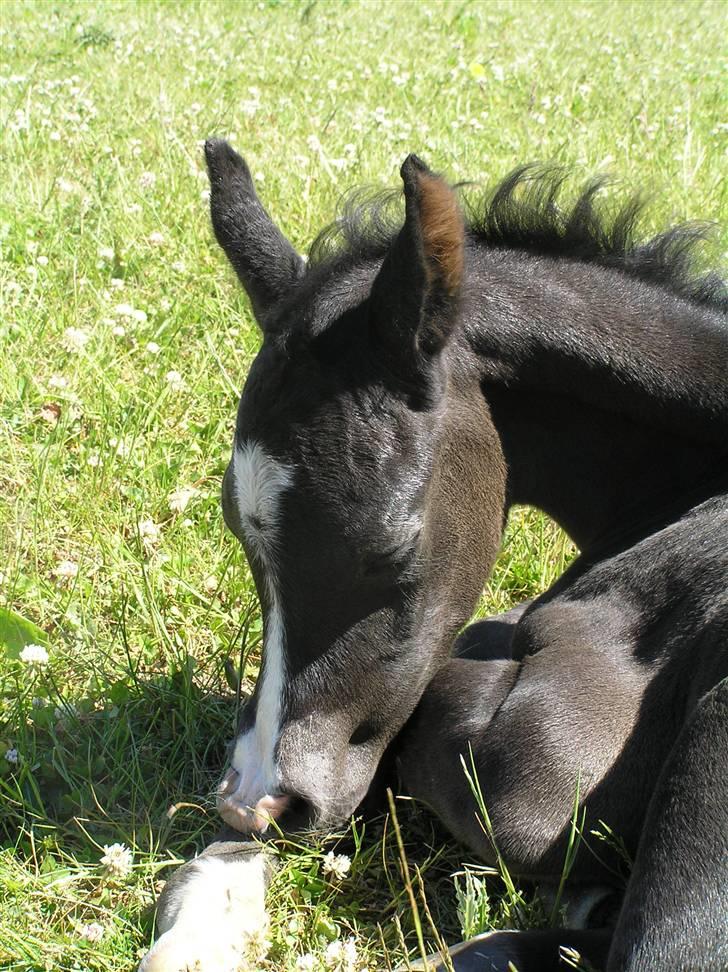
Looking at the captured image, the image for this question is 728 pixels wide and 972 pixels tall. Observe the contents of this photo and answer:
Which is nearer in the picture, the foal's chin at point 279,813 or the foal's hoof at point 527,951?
the foal's hoof at point 527,951

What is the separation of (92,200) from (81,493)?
2.87 m

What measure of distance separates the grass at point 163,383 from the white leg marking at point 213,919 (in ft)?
0.35

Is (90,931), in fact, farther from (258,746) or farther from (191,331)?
(191,331)

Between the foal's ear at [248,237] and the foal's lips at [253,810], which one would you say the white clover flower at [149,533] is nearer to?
the foal's ear at [248,237]

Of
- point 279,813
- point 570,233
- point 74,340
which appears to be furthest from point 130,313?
point 279,813

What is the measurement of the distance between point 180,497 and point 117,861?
5.35 feet

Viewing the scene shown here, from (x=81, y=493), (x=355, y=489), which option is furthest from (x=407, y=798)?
(x=81, y=493)

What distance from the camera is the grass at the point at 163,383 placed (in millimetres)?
3303

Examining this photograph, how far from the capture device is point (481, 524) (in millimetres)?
3348

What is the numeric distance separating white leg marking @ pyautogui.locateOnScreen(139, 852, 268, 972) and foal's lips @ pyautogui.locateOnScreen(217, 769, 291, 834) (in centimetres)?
14

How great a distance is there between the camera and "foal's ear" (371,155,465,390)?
2.74 m

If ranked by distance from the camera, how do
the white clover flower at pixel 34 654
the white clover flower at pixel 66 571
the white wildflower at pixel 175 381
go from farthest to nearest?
the white wildflower at pixel 175 381 → the white clover flower at pixel 66 571 → the white clover flower at pixel 34 654

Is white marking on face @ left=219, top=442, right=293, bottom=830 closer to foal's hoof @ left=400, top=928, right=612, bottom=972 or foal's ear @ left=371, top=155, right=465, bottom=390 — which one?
foal's ear @ left=371, top=155, right=465, bottom=390

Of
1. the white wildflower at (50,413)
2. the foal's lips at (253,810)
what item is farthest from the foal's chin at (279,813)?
the white wildflower at (50,413)
